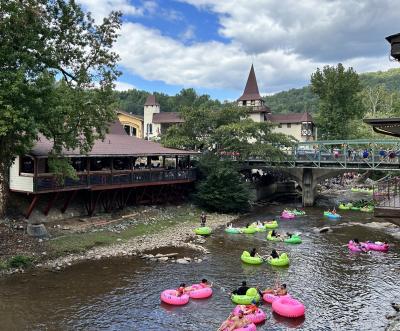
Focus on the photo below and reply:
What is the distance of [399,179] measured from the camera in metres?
17.0

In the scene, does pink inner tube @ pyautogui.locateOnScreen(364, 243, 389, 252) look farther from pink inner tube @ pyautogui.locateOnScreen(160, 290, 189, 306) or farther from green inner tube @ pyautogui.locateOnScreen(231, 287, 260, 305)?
pink inner tube @ pyautogui.locateOnScreen(160, 290, 189, 306)

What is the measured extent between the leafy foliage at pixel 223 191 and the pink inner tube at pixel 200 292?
21243mm

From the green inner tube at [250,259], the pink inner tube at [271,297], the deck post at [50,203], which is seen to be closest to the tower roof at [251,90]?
the deck post at [50,203]

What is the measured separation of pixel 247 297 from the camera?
19656mm

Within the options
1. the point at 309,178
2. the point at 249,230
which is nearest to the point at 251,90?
the point at 309,178

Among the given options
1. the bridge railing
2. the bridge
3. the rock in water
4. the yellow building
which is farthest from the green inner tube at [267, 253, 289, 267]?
the yellow building

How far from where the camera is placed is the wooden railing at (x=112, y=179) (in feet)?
94.7

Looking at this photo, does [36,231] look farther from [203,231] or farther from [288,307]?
[288,307]

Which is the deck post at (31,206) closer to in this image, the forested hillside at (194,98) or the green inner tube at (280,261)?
the green inner tube at (280,261)

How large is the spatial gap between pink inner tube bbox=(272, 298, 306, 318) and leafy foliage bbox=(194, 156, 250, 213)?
2290cm

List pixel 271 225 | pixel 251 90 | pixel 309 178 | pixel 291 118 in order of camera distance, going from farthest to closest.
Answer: pixel 291 118 → pixel 251 90 → pixel 309 178 → pixel 271 225

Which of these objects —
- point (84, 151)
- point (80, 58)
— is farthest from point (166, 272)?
point (80, 58)

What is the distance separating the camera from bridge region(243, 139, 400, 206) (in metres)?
44.4

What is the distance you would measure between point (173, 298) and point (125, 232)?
41.4 ft
